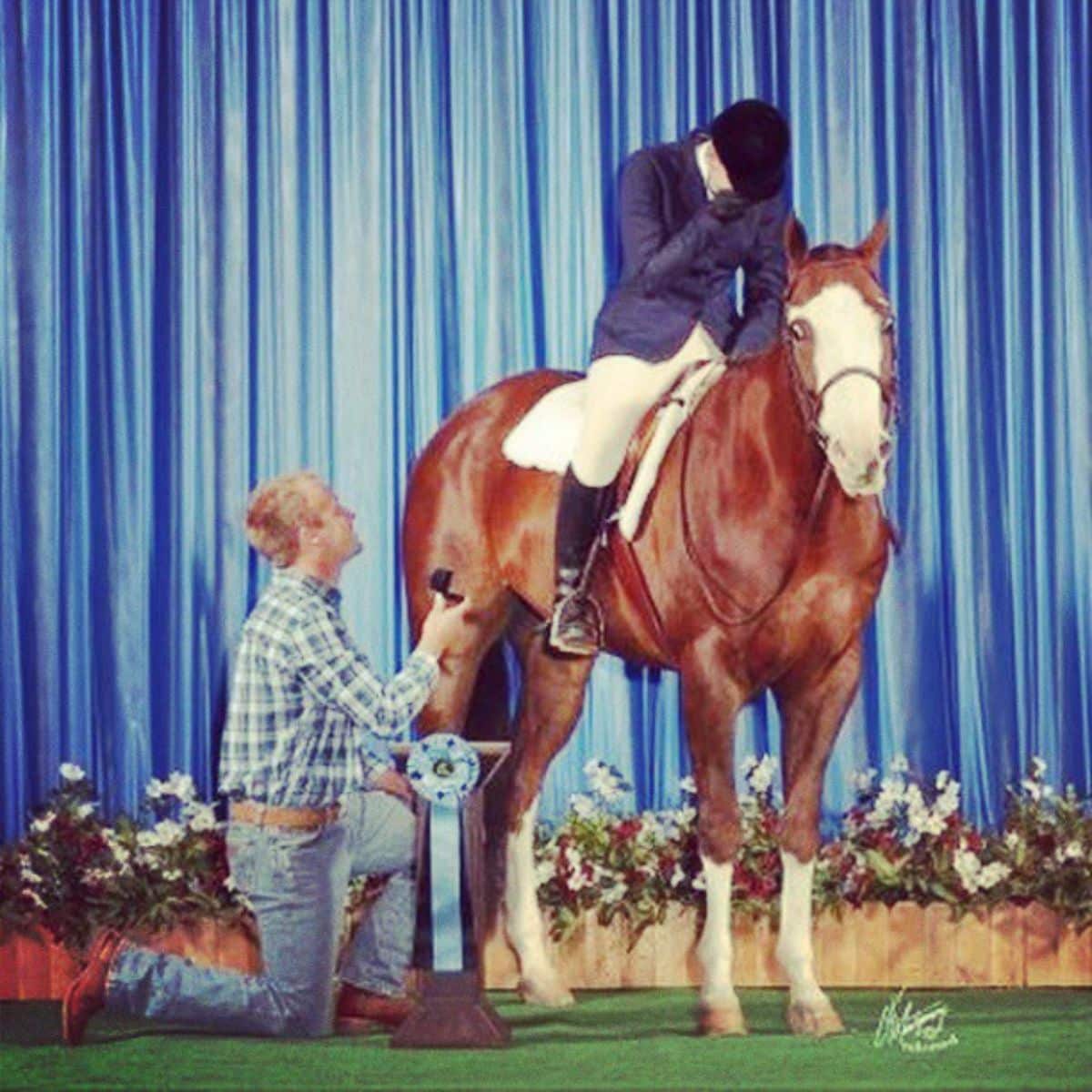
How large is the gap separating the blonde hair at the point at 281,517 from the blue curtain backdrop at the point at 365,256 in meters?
1.36

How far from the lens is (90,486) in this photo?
6.61 m

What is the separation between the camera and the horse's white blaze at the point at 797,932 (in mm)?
5258

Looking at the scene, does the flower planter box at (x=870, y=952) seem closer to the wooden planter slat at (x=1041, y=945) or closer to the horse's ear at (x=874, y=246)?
the wooden planter slat at (x=1041, y=945)

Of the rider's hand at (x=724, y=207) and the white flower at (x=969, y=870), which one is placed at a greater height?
the rider's hand at (x=724, y=207)

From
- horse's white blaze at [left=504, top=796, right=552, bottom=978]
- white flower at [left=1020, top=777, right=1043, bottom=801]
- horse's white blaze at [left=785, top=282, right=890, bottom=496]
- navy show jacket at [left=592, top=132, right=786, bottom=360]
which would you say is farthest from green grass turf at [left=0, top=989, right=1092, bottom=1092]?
navy show jacket at [left=592, top=132, right=786, bottom=360]

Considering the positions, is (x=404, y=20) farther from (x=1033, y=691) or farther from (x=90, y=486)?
(x=1033, y=691)

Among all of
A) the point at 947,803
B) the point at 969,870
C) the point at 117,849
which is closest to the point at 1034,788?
the point at 947,803

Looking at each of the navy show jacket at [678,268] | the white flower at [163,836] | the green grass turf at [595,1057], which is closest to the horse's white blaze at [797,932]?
the green grass turf at [595,1057]

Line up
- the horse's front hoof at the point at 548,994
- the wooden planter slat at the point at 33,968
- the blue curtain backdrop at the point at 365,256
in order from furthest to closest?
the blue curtain backdrop at the point at 365,256 < the wooden planter slat at the point at 33,968 < the horse's front hoof at the point at 548,994

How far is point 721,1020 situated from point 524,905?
77cm

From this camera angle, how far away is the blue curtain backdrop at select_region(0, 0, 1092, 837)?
653 cm

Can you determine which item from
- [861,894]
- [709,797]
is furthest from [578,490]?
[861,894]

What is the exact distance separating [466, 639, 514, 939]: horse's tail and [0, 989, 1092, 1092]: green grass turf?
0.39 meters

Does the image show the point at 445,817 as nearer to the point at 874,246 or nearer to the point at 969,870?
the point at 874,246
